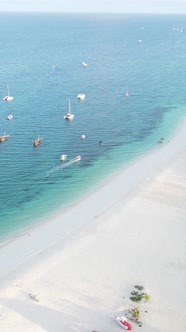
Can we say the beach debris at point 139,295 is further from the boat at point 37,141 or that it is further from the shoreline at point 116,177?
the boat at point 37,141

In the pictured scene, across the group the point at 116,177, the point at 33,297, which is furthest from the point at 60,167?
the point at 33,297

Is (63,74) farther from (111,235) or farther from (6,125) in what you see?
(111,235)

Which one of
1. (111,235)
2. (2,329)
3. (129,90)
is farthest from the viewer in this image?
(129,90)

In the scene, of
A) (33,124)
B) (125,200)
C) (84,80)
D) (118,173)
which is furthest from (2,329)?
(84,80)

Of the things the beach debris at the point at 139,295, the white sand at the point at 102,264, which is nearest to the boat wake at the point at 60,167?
the white sand at the point at 102,264

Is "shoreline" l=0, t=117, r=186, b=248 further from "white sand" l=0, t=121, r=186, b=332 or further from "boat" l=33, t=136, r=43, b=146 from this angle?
"boat" l=33, t=136, r=43, b=146

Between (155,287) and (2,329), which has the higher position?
(155,287)

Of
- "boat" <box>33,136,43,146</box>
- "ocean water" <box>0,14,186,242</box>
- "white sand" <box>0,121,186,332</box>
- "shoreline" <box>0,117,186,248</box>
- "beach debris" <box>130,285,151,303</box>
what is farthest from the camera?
"boat" <box>33,136,43,146</box>

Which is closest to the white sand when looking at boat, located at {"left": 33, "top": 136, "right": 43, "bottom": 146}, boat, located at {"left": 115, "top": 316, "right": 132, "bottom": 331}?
boat, located at {"left": 115, "top": 316, "right": 132, "bottom": 331}

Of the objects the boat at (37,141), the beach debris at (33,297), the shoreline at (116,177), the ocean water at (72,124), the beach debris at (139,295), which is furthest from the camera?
the boat at (37,141)
